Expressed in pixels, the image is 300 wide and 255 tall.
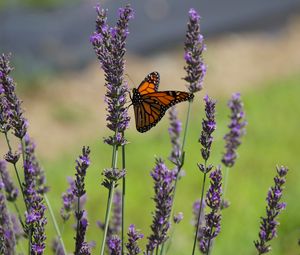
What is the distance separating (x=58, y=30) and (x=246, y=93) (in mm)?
6181

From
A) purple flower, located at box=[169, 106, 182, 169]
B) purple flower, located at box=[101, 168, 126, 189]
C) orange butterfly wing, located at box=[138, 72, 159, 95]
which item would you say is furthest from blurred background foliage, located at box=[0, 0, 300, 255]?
purple flower, located at box=[101, 168, 126, 189]

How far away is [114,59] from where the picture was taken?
2283 millimetres

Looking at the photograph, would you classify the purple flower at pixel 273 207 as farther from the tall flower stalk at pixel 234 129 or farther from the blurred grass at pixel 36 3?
the blurred grass at pixel 36 3

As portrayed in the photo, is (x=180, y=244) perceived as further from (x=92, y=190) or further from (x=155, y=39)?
(x=155, y=39)

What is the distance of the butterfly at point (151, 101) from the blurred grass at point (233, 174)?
8.11 ft

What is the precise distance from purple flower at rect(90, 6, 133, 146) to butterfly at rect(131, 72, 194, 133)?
44 cm

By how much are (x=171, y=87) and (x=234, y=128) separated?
8.24 m

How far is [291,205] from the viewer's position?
233 inches

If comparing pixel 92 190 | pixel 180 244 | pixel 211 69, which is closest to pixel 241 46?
pixel 211 69

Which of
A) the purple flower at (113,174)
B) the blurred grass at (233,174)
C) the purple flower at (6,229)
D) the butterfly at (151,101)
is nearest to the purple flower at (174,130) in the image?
the butterfly at (151,101)

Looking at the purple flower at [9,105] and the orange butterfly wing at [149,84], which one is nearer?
the purple flower at [9,105]

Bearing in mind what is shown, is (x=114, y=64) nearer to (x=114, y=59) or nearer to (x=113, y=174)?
(x=114, y=59)

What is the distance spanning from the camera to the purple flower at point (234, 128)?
9.63ft

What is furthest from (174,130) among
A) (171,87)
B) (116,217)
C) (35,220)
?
(171,87)
